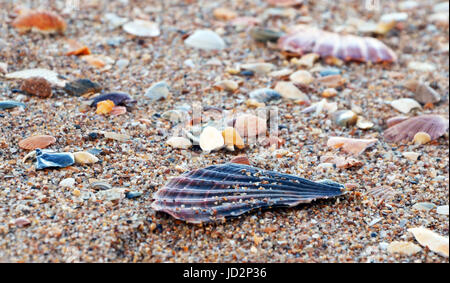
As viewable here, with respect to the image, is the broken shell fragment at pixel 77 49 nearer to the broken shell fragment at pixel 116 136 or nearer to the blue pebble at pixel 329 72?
the broken shell fragment at pixel 116 136

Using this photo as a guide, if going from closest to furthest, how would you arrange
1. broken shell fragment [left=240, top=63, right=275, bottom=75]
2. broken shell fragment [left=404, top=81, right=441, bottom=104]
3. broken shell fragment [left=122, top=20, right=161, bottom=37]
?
1. broken shell fragment [left=404, top=81, right=441, bottom=104]
2. broken shell fragment [left=240, top=63, right=275, bottom=75]
3. broken shell fragment [left=122, top=20, right=161, bottom=37]

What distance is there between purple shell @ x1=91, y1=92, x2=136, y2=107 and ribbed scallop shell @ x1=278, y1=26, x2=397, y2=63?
3.75 feet

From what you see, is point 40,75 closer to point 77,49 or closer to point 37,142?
point 77,49

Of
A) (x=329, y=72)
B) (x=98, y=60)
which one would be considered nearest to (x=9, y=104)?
(x=98, y=60)

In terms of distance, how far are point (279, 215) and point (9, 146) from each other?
1169mm

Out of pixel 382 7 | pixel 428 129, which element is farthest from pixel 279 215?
pixel 382 7

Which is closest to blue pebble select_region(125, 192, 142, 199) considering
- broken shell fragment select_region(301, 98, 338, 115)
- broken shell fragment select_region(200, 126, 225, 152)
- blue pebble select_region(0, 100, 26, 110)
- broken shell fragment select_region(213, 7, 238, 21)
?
broken shell fragment select_region(200, 126, 225, 152)

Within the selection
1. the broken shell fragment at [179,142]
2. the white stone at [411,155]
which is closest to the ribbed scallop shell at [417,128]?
the white stone at [411,155]

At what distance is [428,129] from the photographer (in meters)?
2.63

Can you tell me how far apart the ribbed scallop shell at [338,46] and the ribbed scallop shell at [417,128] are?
0.75 meters

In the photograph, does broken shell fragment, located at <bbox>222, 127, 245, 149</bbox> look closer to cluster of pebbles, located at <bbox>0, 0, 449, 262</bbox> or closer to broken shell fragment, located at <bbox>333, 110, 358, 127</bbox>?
cluster of pebbles, located at <bbox>0, 0, 449, 262</bbox>

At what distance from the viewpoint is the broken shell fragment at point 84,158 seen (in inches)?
84.4

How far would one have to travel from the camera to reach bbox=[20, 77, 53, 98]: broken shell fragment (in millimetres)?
2625
